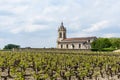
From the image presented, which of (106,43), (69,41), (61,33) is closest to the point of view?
(106,43)

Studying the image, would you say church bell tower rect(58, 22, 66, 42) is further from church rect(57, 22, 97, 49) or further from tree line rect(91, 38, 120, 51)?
tree line rect(91, 38, 120, 51)

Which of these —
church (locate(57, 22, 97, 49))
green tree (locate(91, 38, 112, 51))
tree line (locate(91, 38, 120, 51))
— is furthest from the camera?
church (locate(57, 22, 97, 49))

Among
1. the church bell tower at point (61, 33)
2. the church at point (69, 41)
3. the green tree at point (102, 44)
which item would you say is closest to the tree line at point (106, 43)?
the green tree at point (102, 44)

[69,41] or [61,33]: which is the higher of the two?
[61,33]

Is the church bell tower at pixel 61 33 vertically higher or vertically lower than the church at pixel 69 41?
higher

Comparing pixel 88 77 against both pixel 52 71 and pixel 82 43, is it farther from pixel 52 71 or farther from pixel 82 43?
pixel 82 43

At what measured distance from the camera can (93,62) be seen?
26.2 meters

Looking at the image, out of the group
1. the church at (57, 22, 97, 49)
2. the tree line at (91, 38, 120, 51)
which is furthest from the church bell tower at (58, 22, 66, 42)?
the tree line at (91, 38, 120, 51)

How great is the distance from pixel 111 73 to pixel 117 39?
69015 mm

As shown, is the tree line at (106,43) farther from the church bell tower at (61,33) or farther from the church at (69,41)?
the church bell tower at (61,33)

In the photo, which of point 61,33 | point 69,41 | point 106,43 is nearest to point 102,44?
point 106,43

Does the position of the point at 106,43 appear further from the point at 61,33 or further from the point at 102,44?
the point at 61,33

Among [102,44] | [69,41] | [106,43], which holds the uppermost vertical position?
[69,41]

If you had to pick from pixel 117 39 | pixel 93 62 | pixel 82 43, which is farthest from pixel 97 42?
pixel 93 62
